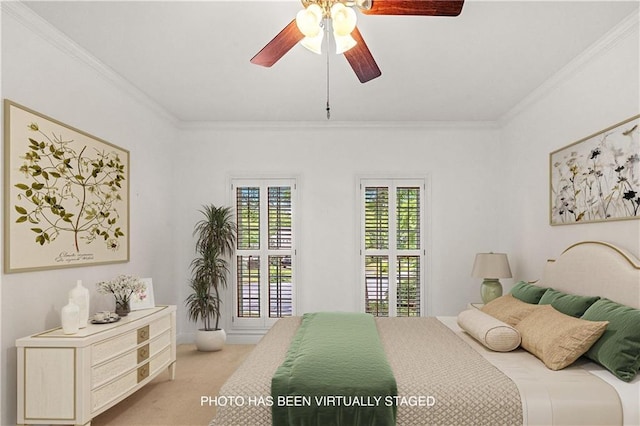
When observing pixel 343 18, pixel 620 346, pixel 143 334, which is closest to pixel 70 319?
pixel 143 334

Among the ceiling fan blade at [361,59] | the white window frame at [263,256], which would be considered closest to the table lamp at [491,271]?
the white window frame at [263,256]

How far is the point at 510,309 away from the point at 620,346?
96 centimetres

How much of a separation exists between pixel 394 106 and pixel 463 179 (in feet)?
4.46

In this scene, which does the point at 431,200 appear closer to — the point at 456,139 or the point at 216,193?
the point at 456,139

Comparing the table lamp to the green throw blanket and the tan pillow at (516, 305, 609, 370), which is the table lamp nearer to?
the tan pillow at (516, 305, 609, 370)

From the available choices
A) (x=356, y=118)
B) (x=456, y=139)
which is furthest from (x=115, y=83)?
(x=456, y=139)

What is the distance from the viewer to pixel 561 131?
3943 millimetres

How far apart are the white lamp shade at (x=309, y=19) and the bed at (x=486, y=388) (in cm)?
169

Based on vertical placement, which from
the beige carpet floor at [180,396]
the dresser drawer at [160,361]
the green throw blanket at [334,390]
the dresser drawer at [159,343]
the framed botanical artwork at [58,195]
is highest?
the framed botanical artwork at [58,195]

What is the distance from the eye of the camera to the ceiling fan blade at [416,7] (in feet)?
6.82

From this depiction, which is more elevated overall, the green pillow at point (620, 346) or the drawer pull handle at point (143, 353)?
the green pillow at point (620, 346)

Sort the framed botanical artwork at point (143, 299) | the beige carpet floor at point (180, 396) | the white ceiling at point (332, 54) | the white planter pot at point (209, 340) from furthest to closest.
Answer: the white planter pot at point (209, 340)
the framed botanical artwork at point (143, 299)
the beige carpet floor at point (180, 396)
the white ceiling at point (332, 54)

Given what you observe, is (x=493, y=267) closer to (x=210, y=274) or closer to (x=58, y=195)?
(x=210, y=274)

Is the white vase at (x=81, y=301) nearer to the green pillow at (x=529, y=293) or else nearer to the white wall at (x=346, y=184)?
the white wall at (x=346, y=184)
